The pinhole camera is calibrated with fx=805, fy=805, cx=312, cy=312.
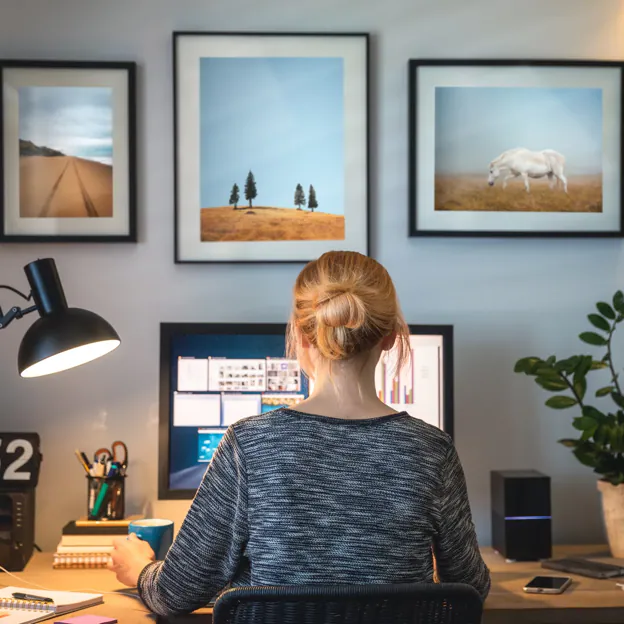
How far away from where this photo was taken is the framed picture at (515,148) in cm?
213

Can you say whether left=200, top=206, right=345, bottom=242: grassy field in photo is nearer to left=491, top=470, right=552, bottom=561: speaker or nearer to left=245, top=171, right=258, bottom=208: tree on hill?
left=245, top=171, right=258, bottom=208: tree on hill

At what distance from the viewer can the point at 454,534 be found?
4.02 feet

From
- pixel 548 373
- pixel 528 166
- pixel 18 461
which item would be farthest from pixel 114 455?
pixel 528 166

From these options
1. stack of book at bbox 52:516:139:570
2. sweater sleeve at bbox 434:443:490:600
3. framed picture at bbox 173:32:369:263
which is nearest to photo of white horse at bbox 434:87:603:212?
framed picture at bbox 173:32:369:263

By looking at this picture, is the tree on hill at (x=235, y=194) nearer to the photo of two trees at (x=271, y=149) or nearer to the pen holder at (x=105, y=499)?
the photo of two trees at (x=271, y=149)

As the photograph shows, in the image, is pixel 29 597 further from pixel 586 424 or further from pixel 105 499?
pixel 586 424

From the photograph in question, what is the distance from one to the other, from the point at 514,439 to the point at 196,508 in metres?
1.20

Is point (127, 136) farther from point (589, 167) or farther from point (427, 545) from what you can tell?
point (427, 545)

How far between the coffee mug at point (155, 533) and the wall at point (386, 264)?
0.41 meters

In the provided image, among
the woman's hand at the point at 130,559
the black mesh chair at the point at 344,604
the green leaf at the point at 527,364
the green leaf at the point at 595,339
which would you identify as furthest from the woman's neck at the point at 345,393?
the green leaf at the point at 595,339

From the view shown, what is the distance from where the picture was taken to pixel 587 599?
1.59m

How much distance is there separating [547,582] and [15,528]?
1.16m

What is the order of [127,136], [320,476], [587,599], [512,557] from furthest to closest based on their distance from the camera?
[127,136] → [512,557] → [587,599] → [320,476]

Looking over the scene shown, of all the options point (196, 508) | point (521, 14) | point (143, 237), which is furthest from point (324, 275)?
point (521, 14)
